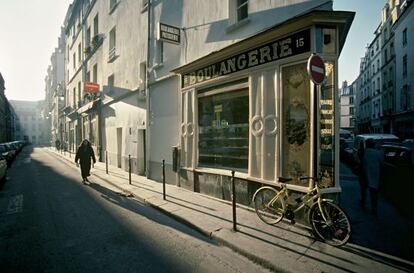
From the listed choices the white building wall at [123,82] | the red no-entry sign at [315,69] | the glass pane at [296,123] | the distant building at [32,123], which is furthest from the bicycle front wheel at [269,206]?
the distant building at [32,123]

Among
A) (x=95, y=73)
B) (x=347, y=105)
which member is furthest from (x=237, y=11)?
(x=347, y=105)

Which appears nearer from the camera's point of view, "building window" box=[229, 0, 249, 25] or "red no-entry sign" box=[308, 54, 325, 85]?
"red no-entry sign" box=[308, 54, 325, 85]

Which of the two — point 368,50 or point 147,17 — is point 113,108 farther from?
point 368,50

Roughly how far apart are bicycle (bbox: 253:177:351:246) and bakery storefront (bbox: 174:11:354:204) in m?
0.40

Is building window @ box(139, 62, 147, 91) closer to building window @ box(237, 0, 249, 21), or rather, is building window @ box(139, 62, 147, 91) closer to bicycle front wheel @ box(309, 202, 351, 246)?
building window @ box(237, 0, 249, 21)

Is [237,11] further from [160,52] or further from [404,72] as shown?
[404,72]

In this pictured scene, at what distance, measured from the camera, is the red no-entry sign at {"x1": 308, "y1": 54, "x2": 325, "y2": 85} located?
4613 millimetres

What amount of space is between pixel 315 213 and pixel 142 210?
4.38 meters

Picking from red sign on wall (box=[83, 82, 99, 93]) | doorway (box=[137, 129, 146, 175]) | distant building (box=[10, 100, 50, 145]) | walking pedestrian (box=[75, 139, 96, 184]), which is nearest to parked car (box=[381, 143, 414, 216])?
doorway (box=[137, 129, 146, 175])

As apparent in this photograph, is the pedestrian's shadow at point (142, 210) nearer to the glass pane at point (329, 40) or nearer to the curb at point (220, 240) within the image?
the curb at point (220, 240)

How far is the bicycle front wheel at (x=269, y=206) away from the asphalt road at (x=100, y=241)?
4.99 ft

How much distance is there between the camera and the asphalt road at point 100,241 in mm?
4172

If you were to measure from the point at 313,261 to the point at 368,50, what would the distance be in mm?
56716

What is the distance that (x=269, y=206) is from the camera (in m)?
6.03
